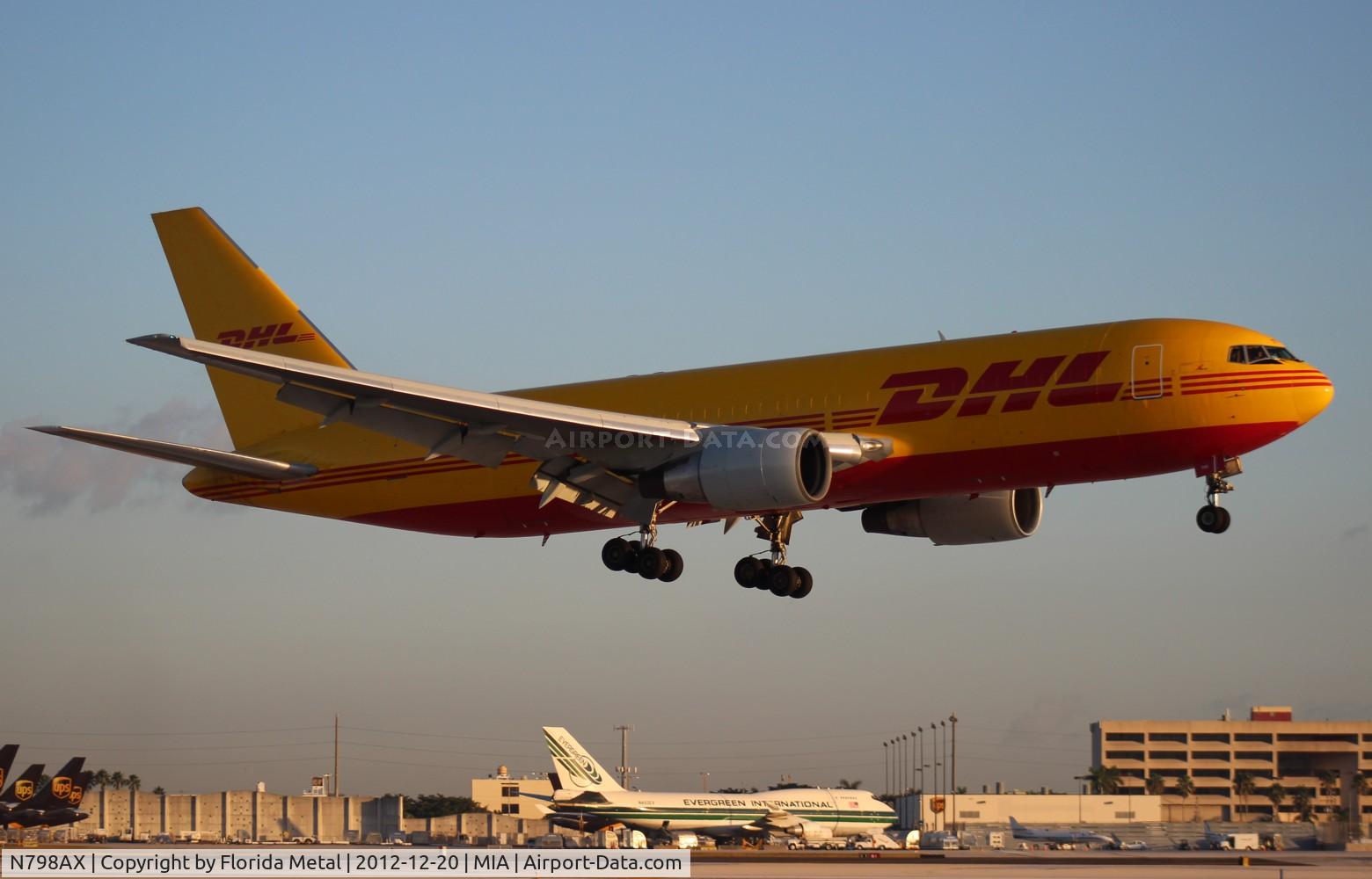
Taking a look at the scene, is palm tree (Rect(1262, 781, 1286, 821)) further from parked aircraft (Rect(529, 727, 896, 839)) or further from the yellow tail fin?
the yellow tail fin

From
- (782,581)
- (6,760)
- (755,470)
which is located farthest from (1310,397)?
(6,760)

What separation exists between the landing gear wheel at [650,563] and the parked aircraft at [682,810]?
48014 millimetres

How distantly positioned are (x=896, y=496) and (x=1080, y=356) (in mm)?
5724

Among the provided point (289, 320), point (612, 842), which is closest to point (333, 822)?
point (612, 842)

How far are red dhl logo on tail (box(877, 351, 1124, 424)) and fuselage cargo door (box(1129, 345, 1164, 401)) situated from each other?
1.22ft

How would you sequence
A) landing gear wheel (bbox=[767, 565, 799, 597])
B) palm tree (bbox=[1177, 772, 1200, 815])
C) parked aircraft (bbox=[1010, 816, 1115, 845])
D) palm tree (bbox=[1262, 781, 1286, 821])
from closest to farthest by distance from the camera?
landing gear wheel (bbox=[767, 565, 799, 597])
parked aircraft (bbox=[1010, 816, 1115, 845])
palm tree (bbox=[1262, 781, 1286, 821])
palm tree (bbox=[1177, 772, 1200, 815])

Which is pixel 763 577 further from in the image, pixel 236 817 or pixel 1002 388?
pixel 236 817

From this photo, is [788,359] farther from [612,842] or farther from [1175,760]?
[1175,760]

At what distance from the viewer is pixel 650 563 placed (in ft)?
132

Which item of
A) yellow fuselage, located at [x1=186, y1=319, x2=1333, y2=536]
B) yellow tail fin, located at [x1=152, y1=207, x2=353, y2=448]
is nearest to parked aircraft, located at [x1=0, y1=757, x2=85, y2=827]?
yellow tail fin, located at [x1=152, y1=207, x2=353, y2=448]

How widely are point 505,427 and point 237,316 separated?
15.0 meters

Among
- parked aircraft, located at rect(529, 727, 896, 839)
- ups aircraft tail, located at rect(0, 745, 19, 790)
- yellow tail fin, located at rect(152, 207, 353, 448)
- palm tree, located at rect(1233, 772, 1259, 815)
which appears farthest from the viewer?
palm tree, located at rect(1233, 772, 1259, 815)

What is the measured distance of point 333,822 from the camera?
10769cm

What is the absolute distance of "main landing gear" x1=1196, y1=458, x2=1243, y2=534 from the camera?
3494 centimetres
